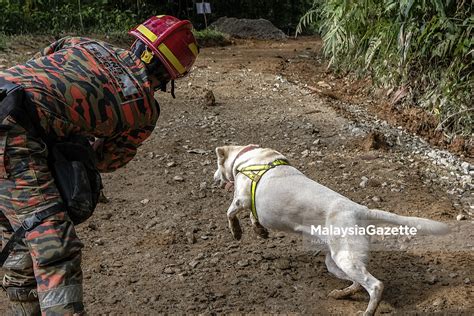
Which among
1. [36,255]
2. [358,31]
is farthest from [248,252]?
[358,31]

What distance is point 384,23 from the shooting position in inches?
315

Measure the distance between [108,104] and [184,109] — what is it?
5451 mm

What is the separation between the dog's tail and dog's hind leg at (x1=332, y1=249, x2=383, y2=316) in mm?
218

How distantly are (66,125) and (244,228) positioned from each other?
236 cm

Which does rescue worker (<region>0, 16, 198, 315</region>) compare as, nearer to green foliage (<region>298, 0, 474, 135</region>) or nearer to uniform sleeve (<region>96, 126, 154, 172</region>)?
uniform sleeve (<region>96, 126, 154, 172</region>)

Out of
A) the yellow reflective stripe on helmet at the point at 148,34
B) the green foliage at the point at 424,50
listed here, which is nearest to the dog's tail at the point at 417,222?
the yellow reflective stripe on helmet at the point at 148,34

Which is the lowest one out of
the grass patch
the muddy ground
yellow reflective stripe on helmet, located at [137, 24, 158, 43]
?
the grass patch

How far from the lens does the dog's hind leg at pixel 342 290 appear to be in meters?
3.65

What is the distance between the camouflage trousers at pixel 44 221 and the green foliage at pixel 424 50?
471 cm

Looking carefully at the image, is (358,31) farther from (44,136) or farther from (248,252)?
(44,136)

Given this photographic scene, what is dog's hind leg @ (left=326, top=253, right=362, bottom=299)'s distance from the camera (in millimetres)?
3652

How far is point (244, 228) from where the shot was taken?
15.5 ft

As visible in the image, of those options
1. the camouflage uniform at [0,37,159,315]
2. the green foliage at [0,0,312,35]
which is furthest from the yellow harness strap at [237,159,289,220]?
the green foliage at [0,0,312,35]

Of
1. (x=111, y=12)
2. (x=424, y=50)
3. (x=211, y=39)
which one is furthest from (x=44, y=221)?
(x=111, y=12)
